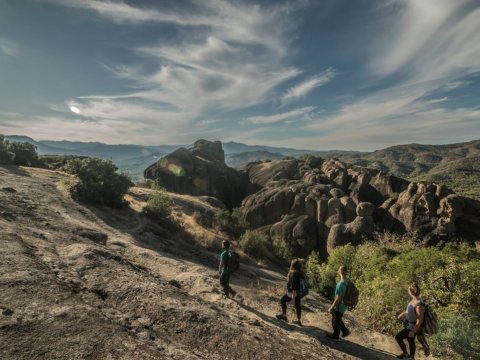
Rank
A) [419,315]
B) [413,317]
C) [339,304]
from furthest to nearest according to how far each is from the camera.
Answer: [339,304] < [413,317] < [419,315]

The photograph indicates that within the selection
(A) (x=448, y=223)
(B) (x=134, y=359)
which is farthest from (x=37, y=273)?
(A) (x=448, y=223)

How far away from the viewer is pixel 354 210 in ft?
169

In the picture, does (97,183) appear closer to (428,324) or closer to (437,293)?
(437,293)

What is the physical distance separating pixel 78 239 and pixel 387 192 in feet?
178

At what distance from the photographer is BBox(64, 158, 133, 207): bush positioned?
31422mm

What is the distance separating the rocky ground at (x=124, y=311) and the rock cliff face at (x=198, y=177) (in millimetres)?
65352

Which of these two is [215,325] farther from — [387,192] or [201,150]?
[201,150]

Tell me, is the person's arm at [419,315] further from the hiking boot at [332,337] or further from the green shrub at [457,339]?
the hiking boot at [332,337]

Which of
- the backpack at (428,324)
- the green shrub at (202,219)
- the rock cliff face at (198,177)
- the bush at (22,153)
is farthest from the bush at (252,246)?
the rock cliff face at (198,177)

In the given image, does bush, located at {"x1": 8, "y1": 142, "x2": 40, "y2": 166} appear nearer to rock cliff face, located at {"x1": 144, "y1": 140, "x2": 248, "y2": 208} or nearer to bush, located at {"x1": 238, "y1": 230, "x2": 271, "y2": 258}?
rock cliff face, located at {"x1": 144, "y1": 140, "x2": 248, "y2": 208}

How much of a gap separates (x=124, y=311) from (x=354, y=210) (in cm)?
4652

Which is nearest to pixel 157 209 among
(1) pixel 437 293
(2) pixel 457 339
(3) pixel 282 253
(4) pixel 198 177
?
(3) pixel 282 253

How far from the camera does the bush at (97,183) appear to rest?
3142 centimetres

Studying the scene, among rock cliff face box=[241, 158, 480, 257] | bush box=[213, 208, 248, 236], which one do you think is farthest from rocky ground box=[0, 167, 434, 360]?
rock cliff face box=[241, 158, 480, 257]
